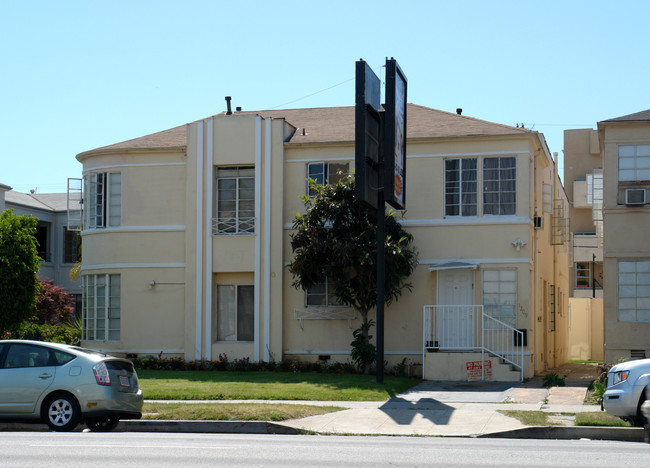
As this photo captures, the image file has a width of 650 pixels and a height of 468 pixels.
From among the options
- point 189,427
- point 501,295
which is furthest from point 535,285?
point 189,427

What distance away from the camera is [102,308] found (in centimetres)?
2569

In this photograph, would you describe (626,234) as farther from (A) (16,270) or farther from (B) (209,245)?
(A) (16,270)

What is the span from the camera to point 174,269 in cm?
2503

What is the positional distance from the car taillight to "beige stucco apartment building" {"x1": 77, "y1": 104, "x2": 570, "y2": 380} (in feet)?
33.0

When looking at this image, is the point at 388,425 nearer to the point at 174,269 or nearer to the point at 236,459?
the point at 236,459

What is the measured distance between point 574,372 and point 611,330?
15.0 ft

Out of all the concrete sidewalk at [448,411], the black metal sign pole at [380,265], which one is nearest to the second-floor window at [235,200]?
the black metal sign pole at [380,265]

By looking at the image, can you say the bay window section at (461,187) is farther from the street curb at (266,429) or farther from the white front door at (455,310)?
the street curb at (266,429)

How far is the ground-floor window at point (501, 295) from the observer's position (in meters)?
22.5

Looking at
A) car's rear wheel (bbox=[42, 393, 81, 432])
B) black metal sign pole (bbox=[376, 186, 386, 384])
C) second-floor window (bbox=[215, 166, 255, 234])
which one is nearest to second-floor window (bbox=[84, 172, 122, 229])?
second-floor window (bbox=[215, 166, 255, 234])

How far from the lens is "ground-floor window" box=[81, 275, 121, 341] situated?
83.8 feet

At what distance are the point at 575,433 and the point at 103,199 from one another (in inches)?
650

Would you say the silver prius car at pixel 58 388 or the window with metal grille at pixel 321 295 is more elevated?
the window with metal grille at pixel 321 295

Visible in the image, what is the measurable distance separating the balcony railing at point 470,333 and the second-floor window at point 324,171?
436 centimetres
